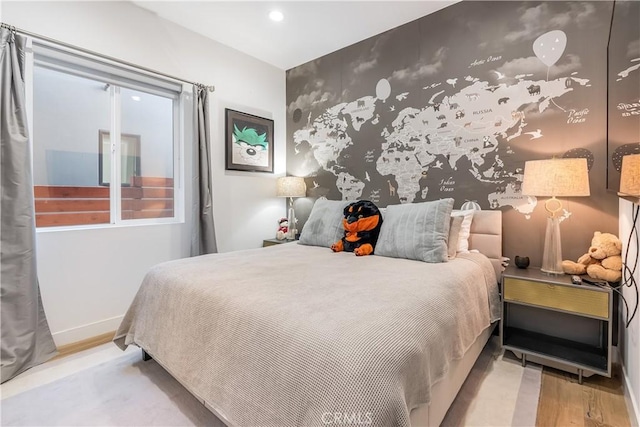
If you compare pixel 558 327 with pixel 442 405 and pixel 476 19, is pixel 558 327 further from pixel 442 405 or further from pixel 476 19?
pixel 476 19

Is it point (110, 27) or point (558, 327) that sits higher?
point (110, 27)

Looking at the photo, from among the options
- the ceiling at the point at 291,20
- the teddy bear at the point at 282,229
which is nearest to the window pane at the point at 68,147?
the ceiling at the point at 291,20

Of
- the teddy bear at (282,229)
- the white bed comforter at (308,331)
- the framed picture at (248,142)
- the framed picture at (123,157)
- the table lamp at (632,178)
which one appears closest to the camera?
the white bed comforter at (308,331)

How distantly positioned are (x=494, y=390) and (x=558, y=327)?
877 mm

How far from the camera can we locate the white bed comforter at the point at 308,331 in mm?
925

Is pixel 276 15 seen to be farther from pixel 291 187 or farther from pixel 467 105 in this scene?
pixel 467 105

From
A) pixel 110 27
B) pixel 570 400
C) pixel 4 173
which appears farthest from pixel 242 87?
pixel 570 400

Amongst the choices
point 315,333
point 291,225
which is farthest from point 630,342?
point 291,225

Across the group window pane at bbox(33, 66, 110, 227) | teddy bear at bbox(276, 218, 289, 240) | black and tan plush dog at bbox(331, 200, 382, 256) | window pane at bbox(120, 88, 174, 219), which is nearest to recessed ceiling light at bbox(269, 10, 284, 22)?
window pane at bbox(120, 88, 174, 219)

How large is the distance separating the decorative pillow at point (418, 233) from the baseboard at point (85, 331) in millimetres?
2296

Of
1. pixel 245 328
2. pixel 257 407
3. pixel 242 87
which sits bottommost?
pixel 257 407

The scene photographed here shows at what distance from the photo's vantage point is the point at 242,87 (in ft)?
11.4

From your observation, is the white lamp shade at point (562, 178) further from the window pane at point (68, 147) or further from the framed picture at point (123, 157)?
the window pane at point (68, 147)

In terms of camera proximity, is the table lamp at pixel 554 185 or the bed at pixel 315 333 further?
the table lamp at pixel 554 185
